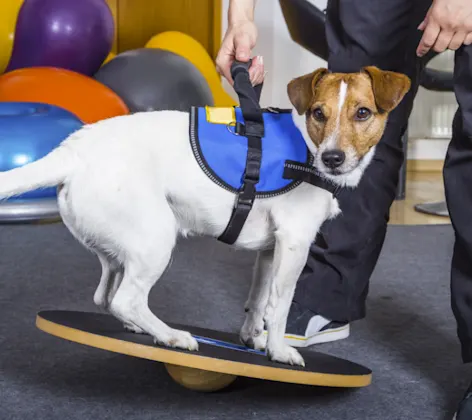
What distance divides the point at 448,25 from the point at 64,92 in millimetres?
2097

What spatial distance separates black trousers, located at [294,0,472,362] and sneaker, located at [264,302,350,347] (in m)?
0.02

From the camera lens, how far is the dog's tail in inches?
49.9

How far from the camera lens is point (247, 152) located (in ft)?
4.46

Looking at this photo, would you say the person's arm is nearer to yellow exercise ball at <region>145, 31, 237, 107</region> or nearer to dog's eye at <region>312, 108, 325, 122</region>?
dog's eye at <region>312, 108, 325, 122</region>

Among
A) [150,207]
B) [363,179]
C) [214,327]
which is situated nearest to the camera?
[150,207]

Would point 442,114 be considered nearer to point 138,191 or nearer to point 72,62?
point 72,62

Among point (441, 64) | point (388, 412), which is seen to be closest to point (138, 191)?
point (388, 412)

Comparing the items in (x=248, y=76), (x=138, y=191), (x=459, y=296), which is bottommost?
(x=459, y=296)

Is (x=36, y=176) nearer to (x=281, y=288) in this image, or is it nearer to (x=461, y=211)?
(x=281, y=288)

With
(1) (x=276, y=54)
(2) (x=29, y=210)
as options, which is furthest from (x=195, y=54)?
(2) (x=29, y=210)

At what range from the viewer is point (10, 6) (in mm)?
3453

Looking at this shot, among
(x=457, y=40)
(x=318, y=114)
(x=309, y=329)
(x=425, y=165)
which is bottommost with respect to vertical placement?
(x=425, y=165)

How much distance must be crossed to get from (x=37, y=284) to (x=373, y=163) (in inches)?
43.5

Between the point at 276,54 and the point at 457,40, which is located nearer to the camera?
the point at 457,40
